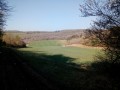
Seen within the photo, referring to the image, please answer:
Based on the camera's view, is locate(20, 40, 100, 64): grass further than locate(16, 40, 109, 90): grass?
Yes

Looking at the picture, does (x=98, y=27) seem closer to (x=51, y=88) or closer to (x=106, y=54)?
(x=106, y=54)

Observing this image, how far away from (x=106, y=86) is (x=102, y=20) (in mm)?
5476

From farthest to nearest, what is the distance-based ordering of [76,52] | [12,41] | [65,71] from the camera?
[12,41], [76,52], [65,71]

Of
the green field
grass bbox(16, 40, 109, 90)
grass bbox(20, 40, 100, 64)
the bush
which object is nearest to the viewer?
grass bbox(16, 40, 109, 90)

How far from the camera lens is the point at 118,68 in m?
16.4

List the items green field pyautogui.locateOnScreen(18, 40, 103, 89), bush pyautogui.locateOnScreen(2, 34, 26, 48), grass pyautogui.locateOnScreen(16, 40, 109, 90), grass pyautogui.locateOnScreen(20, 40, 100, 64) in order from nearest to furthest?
grass pyautogui.locateOnScreen(16, 40, 109, 90) < green field pyautogui.locateOnScreen(18, 40, 103, 89) < grass pyautogui.locateOnScreen(20, 40, 100, 64) < bush pyautogui.locateOnScreen(2, 34, 26, 48)

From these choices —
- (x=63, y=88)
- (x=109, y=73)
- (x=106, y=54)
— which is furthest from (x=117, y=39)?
(x=63, y=88)

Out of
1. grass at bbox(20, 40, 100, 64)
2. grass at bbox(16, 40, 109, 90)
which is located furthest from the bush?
grass at bbox(16, 40, 109, 90)

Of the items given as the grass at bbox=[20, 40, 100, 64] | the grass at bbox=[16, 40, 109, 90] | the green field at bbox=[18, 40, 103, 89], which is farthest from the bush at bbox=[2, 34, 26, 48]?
the grass at bbox=[16, 40, 109, 90]

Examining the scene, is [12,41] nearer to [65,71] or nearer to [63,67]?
[63,67]

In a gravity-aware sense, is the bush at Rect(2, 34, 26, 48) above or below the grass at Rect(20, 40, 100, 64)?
above

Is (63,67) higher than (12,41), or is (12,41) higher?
(12,41)

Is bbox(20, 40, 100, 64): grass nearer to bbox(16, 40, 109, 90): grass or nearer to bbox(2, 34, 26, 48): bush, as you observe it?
bbox(16, 40, 109, 90): grass

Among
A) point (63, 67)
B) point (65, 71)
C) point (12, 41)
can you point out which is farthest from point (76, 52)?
point (65, 71)
